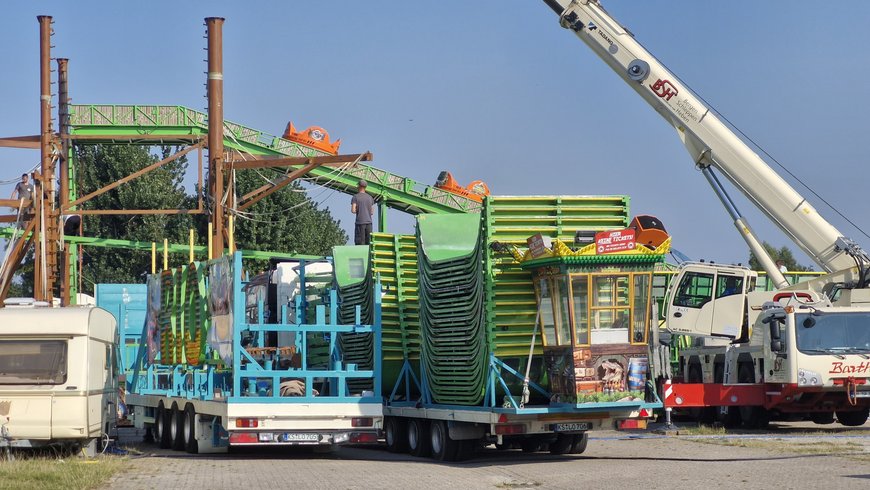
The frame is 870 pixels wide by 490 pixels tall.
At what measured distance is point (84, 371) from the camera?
17.1 meters

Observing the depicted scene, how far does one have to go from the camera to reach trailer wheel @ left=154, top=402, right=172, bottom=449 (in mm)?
21359

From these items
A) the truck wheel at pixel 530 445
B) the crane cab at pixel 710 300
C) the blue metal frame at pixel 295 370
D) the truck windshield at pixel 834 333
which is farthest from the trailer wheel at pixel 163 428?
the truck windshield at pixel 834 333

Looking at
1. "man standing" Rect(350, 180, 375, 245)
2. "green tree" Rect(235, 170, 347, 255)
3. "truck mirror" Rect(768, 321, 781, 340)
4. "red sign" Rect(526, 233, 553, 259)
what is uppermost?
"green tree" Rect(235, 170, 347, 255)

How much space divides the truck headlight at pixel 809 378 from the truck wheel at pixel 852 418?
2.56 m

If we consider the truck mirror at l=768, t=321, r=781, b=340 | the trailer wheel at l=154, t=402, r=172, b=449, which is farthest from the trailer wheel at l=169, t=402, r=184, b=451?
the truck mirror at l=768, t=321, r=781, b=340

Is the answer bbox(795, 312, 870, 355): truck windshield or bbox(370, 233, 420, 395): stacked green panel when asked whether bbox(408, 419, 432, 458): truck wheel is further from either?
bbox(795, 312, 870, 355): truck windshield

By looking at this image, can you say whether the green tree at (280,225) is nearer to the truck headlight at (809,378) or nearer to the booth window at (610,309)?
the truck headlight at (809,378)

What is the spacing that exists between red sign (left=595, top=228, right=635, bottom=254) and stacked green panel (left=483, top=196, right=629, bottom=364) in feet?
3.17

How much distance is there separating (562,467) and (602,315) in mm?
2027

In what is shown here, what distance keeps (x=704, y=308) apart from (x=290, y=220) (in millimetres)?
34147

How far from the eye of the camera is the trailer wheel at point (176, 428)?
20281mm

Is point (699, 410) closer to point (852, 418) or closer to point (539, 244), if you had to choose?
point (852, 418)

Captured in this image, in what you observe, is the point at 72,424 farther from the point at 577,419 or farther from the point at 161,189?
the point at 161,189

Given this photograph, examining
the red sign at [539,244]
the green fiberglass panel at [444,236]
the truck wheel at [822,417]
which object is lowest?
the truck wheel at [822,417]
